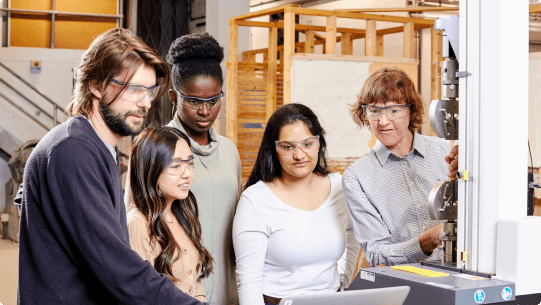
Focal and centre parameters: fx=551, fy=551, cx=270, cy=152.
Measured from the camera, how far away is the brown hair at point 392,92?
2.02m

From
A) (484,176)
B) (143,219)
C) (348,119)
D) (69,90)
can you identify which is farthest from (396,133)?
(69,90)

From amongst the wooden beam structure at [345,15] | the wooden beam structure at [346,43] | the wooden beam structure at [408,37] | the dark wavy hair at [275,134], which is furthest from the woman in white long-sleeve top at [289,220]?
the wooden beam structure at [346,43]

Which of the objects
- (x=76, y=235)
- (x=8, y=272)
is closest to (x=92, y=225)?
(x=76, y=235)

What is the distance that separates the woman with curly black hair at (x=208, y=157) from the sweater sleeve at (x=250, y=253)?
24cm

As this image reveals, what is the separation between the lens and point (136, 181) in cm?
208

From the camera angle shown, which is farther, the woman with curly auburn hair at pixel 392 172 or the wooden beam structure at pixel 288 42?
the wooden beam structure at pixel 288 42

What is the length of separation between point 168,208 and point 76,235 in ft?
2.72

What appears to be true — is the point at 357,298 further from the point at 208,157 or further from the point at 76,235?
the point at 208,157

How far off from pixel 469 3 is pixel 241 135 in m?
5.43

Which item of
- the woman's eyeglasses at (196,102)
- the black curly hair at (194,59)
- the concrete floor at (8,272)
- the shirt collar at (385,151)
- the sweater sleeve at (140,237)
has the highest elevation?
the black curly hair at (194,59)

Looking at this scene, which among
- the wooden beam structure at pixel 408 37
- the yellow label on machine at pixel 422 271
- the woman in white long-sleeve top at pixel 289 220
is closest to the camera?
the yellow label on machine at pixel 422 271

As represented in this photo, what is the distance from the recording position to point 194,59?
2.37 metres

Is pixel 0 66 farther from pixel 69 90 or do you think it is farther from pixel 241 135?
pixel 241 135

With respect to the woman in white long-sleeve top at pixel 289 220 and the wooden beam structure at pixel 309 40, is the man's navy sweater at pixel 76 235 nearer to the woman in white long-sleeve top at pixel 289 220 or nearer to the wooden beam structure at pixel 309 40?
the woman in white long-sleeve top at pixel 289 220
